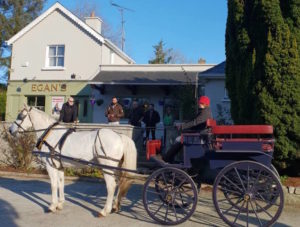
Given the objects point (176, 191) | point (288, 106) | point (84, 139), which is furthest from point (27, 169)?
point (288, 106)

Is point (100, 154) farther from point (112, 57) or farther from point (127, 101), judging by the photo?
point (112, 57)

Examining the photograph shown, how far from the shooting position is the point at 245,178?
20.2ft

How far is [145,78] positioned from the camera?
2098 cm

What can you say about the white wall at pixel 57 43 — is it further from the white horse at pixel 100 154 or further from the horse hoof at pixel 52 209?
the horse hoof at pixel 52 209

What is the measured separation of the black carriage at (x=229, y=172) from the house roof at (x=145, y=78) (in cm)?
Answer: 1301

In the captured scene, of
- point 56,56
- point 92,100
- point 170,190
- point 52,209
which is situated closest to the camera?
point 170,190

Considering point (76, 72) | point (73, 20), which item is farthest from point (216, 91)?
point (73, 20)

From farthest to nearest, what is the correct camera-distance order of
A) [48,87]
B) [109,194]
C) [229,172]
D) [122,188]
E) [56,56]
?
1. [56,56]
2. [48,87]
3. [122,188]
4. [109,194]
5. [229,172]

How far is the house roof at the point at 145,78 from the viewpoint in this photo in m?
20.0

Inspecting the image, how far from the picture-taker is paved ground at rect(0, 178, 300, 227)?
6.75 m

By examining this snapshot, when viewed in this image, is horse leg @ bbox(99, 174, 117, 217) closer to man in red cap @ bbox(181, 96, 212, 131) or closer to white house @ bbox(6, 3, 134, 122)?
man in red cap @ bbox(181, 96, 212, 131)

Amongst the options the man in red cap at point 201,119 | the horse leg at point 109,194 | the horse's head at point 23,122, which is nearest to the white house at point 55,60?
the horse's head at point 23,122

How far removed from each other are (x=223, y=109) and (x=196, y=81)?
213cm

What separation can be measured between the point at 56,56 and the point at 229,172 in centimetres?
1940
